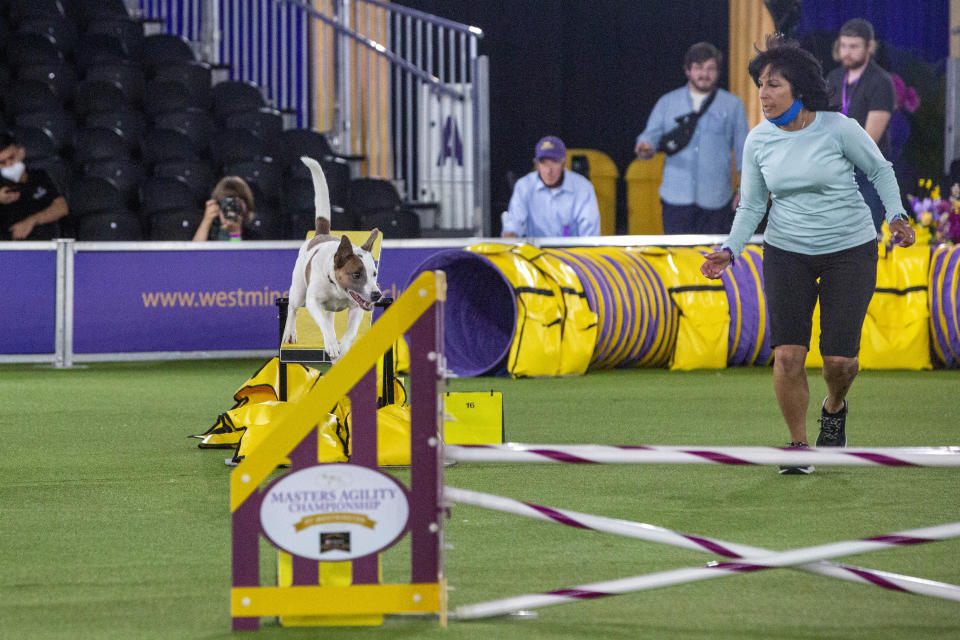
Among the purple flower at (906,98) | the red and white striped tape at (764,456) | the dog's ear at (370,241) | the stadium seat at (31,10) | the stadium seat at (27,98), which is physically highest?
the stadium seat at (31,10)

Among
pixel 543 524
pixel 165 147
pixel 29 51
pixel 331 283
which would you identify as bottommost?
pixel 543 524

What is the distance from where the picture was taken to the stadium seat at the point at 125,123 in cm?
1116

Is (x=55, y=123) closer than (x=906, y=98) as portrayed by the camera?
Yes

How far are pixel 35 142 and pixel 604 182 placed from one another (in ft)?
18.4

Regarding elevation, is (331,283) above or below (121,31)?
below

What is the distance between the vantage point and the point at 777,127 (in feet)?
15.3

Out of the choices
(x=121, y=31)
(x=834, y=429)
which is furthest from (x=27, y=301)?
(x=834, y=429)

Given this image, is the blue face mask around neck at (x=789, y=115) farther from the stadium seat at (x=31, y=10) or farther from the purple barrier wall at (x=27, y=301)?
the stadium seat at (x=31, y=10)

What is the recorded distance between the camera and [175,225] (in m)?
10.6

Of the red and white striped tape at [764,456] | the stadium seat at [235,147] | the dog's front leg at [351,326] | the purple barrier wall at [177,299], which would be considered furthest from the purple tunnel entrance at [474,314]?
the red and white striped tape at [764,456]

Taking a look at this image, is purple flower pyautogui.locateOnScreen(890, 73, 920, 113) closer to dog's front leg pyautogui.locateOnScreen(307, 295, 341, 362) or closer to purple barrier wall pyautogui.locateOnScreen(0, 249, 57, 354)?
purple barrier wall pyautogui.locateOnScreen(0, 249, 57, 354)

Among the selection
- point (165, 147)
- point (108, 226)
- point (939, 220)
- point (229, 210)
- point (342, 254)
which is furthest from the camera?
point (165, 147)

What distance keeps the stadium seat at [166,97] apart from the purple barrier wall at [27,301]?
9.47 ft

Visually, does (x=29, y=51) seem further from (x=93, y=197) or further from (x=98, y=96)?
(x=93, y=197)
